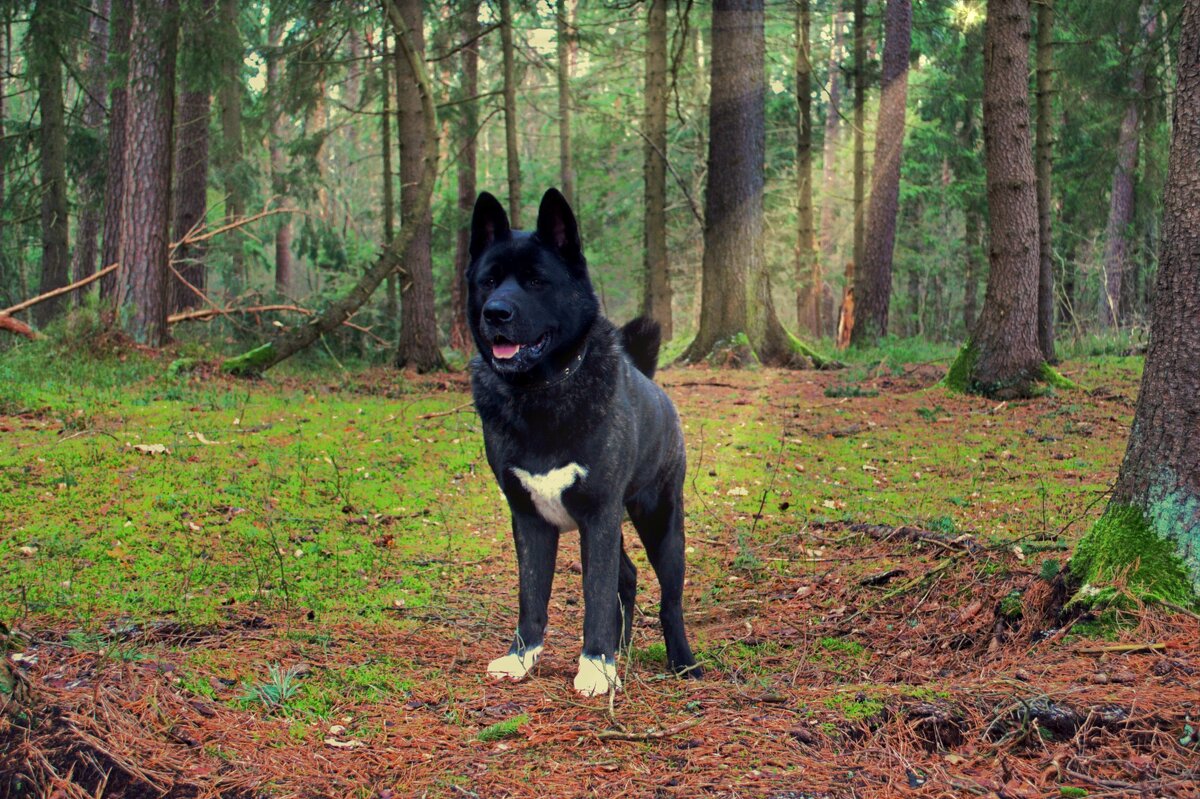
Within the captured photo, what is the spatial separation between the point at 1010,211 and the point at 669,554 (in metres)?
8.06

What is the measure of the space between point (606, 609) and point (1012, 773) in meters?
1.69

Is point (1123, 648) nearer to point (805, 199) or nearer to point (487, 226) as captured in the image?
point (487, 226)

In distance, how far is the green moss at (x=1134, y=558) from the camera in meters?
3.67

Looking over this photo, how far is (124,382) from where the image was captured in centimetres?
975

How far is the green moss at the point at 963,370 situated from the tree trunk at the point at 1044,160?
2305mm

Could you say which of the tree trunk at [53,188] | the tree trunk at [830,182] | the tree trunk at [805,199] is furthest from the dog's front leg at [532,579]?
the tree trunk at [830,182]

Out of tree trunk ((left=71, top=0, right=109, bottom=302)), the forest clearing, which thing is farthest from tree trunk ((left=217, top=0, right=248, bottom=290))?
the forest clearing

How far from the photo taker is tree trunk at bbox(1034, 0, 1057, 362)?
1289cm

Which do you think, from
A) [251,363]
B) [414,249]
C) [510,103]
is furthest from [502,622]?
[510,103]

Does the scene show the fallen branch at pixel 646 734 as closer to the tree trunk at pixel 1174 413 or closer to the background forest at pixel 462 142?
the tree trunk at pixel 1174 413

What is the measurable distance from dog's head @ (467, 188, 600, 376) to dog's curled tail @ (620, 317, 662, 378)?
2.39 ft

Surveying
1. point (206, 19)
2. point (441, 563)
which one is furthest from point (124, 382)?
point (441, 563)

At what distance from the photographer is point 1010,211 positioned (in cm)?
1063

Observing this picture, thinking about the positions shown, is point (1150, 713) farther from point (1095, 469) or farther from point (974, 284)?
point (974, 284)
